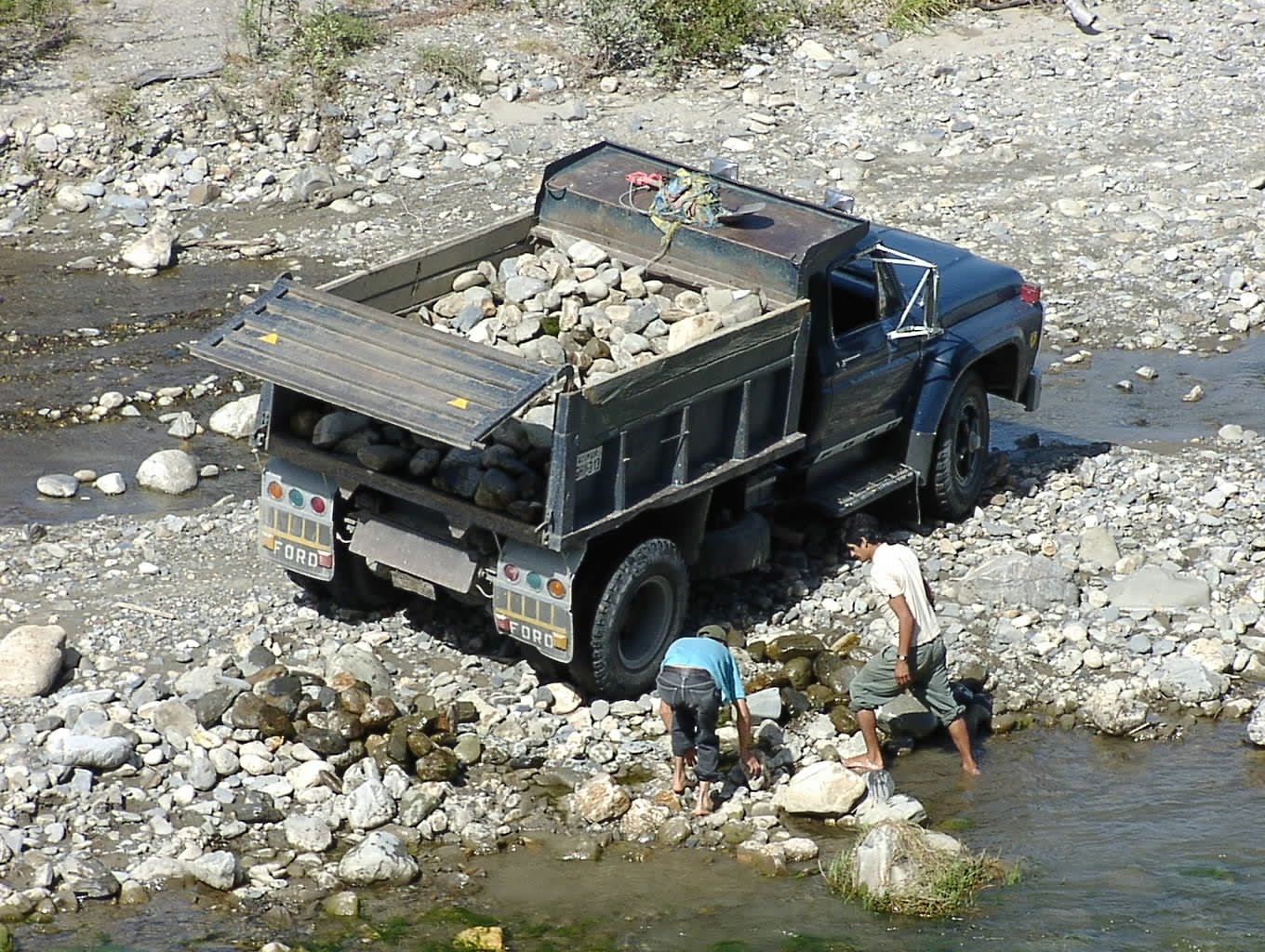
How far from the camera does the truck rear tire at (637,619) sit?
27.9ft

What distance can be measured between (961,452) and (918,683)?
2886 millimetres

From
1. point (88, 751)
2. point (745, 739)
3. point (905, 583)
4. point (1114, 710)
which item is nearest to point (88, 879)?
point (88, 751)

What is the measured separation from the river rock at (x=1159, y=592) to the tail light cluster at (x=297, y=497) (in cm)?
440

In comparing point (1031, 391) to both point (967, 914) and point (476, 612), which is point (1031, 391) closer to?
point (476, 612)

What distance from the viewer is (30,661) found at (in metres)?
8.32

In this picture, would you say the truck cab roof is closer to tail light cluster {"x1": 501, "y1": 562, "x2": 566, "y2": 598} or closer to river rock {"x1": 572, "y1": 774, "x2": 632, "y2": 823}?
tail light cluster {"x1": 501, "y1": 562, "x2": 566, "y2": 598}

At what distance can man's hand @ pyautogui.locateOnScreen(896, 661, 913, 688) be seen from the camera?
8188mm

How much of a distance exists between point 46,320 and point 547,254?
5790mm

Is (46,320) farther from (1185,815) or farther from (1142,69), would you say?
(1142,69)

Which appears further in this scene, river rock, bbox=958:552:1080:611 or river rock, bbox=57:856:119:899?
river rock, bbox=958:552:1080:611

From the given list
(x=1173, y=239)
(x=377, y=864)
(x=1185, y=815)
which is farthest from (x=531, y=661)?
(x=1173, y=239)

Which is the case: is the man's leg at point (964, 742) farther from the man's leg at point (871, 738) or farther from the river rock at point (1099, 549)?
the river rock at point (1099, 549)

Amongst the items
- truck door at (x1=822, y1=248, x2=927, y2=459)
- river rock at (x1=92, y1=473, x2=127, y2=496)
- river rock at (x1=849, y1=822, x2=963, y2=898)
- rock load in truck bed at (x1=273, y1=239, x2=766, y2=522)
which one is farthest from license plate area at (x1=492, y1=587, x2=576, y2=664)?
river rock at (x1=92, y1=473, x2=127, y2=496)

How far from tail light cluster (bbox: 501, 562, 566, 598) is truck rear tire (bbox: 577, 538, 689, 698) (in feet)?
1.14
